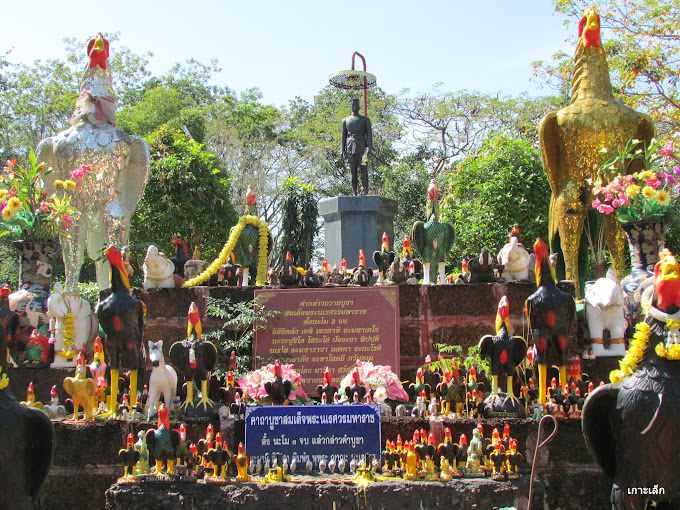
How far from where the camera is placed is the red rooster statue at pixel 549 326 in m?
6.20

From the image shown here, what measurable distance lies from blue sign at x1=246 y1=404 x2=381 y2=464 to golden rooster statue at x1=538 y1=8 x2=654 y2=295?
422 cm

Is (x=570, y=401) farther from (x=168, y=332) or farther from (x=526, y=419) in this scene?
(x=168, y=332)

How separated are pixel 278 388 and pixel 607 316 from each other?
3.46 meters

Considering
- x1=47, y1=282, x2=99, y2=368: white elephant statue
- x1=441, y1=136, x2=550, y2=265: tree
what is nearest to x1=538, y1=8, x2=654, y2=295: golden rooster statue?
x1=47, y1=282, x2=99, y2=368: white elephant statue

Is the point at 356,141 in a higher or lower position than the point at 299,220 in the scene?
higher

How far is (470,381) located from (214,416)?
2310 mm

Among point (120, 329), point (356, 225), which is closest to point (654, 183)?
point (356, 225)

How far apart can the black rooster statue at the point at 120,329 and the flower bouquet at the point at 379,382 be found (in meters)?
1.94

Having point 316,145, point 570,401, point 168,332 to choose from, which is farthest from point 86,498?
point 316,145

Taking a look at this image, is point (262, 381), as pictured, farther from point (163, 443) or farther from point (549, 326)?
point (549, 326)

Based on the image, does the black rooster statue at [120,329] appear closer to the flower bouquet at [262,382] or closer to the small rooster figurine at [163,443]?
the flower bouquet at [262,382]

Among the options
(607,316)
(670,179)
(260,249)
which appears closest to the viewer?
(607,316)

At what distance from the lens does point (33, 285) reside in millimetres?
8727

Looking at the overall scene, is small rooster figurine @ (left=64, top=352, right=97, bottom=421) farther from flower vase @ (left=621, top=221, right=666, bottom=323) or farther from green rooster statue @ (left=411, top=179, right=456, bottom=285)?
flower vase @ (left=621, top=221, right=666, bottom=323)
